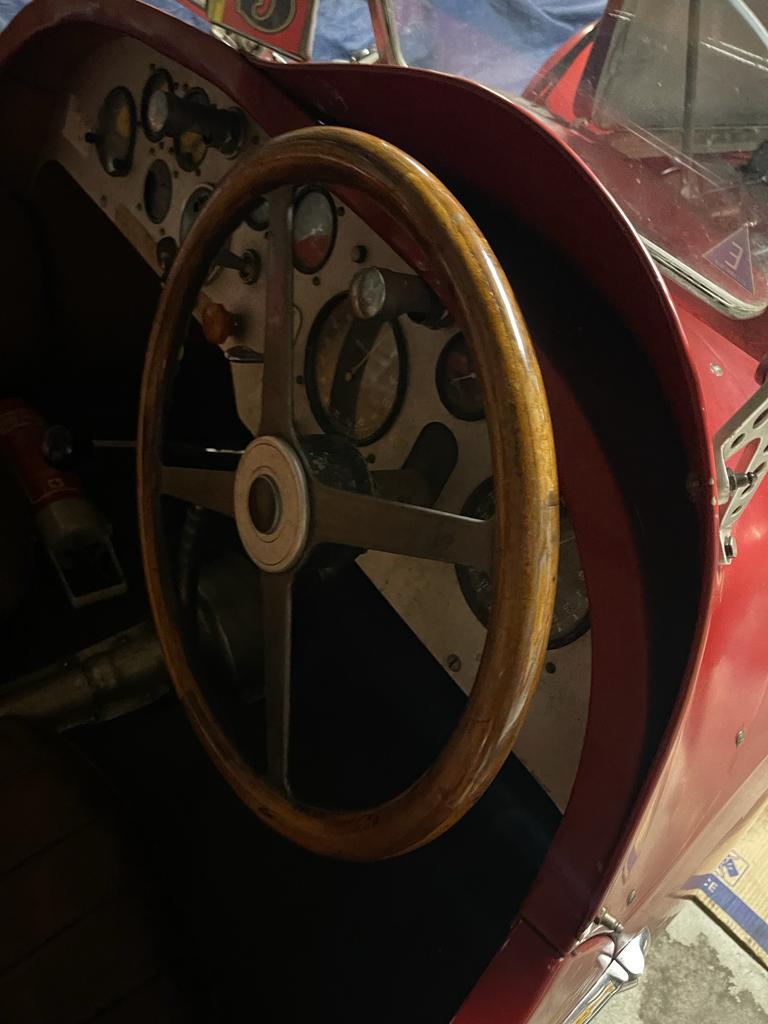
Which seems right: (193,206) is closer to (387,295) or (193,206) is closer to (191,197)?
(191,197)

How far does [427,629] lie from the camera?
1.15 metres

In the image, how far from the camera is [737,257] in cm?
88

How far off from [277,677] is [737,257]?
2.15 ft

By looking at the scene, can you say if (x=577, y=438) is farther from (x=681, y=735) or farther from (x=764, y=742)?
(x=764, y=742)

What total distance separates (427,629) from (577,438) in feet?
1.51

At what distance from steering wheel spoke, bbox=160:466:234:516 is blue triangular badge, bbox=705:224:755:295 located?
570 mm

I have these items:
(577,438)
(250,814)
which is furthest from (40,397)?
(577,438)

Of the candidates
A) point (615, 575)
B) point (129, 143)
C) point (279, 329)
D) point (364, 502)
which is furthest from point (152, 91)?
point (615, 575)

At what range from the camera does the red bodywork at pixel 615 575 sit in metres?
0.73

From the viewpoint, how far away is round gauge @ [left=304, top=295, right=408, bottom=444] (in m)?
1.12

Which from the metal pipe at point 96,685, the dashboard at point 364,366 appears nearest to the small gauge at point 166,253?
the dashboard at point 364,366

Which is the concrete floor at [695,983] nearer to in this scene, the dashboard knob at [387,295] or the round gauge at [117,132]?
the dashboard knob at [387,295]

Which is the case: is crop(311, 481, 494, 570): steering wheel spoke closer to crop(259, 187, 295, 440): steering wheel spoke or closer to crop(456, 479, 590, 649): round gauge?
crop(259, 187, 295, 440): steering wheel spoke

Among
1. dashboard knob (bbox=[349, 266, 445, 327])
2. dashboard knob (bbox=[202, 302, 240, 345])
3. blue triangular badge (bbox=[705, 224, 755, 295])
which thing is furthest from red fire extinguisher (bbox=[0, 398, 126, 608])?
blue triangular badge (bbox=[705, 224, 755, 295])
